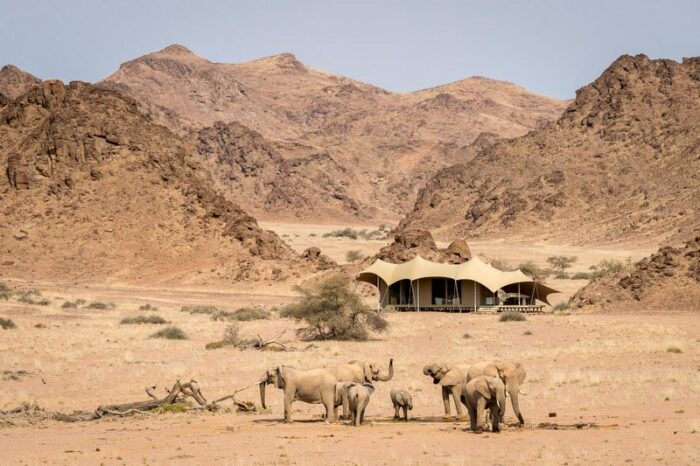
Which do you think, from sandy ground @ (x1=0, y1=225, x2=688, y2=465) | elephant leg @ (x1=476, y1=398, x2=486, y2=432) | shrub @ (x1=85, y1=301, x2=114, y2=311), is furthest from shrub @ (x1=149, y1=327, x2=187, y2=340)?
elephant leg @ (x1=476, y1=398, x2=486, y2=432)

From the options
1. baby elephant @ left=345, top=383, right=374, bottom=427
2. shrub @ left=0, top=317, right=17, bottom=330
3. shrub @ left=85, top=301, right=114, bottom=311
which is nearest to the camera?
baby elephant @ left=345, top=383, right=374, bottom=427

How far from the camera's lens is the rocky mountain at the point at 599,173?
292 ft

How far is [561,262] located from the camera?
71312 millimetres

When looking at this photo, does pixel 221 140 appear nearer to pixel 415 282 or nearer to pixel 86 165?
pixel 86 165

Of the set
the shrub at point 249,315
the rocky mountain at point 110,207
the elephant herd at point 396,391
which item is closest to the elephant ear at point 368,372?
the elephant herd at point 396,391

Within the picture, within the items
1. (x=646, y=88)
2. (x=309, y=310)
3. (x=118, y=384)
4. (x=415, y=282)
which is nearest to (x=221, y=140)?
(x=646, y=88)

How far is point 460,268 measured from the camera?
4688 cm

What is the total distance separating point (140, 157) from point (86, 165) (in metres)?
3.51

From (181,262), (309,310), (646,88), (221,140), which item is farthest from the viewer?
(221,140)

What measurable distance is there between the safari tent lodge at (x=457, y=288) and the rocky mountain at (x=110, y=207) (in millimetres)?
13894

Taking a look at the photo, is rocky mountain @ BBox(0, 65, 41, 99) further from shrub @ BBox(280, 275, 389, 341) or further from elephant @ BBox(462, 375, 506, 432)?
elephant @ BBox(462, 375, 506, 432)

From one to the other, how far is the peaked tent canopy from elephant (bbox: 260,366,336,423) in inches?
1199

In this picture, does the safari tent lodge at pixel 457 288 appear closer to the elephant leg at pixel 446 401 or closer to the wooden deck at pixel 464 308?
the wooden deck at pixel 464 308

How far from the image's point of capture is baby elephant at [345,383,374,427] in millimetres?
14711
